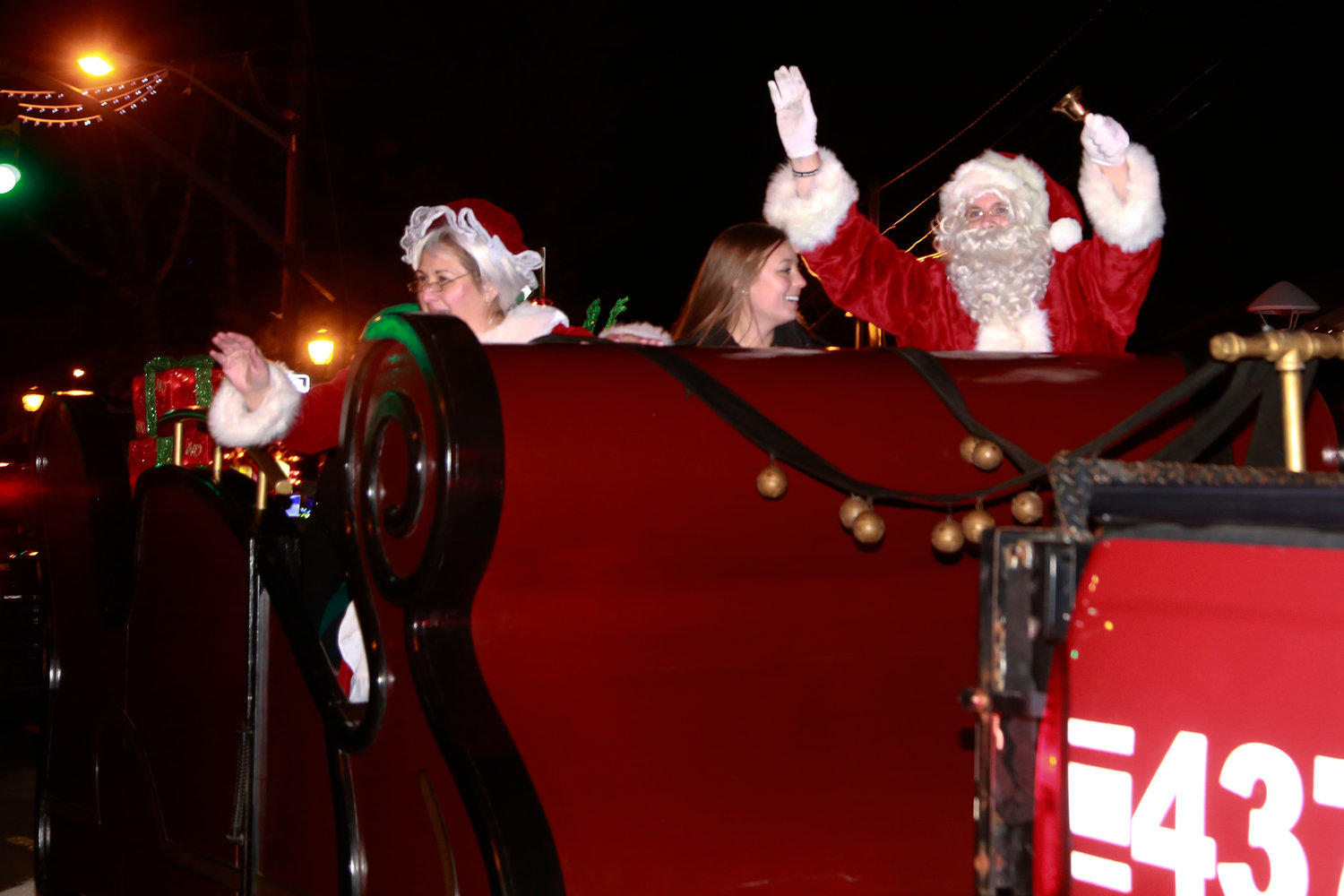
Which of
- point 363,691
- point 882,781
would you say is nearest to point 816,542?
point 882,781

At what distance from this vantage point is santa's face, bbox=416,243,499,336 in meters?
3.08

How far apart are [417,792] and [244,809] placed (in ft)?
2.28

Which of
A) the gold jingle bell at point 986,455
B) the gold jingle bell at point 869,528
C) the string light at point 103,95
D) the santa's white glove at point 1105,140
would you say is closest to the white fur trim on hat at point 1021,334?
the santa's white glove at point 1105,140

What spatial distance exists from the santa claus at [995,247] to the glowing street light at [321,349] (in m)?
12.4

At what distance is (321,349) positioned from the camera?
1491 cm

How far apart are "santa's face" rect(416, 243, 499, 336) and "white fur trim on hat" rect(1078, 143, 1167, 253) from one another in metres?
1.53

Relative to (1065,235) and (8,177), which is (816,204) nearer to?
(1065,235)

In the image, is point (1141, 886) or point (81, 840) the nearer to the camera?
point (1141, 886)

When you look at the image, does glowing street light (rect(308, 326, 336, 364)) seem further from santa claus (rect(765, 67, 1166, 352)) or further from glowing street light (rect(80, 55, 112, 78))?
santa claus (rect(765, 67, 1166, 352))

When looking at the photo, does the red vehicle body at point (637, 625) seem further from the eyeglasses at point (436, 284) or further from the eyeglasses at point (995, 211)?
the eyeglasses at point (995, 211)

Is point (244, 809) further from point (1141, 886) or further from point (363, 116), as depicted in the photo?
point (363, 116)

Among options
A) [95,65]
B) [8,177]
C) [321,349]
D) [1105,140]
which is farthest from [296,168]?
[1105,140]

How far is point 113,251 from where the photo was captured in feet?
66.7

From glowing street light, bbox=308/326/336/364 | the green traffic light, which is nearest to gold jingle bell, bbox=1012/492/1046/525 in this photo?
the green traffic light
